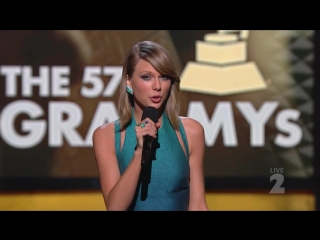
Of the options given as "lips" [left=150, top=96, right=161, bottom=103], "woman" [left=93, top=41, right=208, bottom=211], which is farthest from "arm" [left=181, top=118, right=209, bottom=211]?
"lips" [left=150, top=96, right=161, bottom=103]

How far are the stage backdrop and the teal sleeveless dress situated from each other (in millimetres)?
2263

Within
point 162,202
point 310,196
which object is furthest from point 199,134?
point 310,196

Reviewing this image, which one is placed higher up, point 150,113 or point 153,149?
point 150,113

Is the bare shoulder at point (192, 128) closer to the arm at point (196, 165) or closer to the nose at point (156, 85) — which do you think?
the arm at point (196, 165)

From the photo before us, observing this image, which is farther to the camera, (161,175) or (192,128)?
(192,128)

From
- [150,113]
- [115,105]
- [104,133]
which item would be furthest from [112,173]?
[115,105]

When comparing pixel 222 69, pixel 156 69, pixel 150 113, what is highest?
pixel 156 69

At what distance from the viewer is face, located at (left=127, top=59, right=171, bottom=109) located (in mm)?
2217

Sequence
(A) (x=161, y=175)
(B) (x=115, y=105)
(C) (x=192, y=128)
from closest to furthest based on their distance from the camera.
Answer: (A) (x=161, y=175) → (C) (x=192, y=128) → (B) (x=115, y=105)

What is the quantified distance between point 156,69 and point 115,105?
234cm

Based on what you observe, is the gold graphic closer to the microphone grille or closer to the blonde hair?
the blonde hair

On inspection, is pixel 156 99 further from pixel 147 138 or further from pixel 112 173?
pixel 112 173

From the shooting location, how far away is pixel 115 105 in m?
4.53

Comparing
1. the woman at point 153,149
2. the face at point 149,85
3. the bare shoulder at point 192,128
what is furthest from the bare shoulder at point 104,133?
the bare shoulder at point 192,128
